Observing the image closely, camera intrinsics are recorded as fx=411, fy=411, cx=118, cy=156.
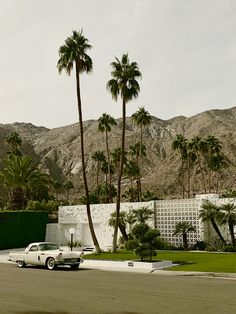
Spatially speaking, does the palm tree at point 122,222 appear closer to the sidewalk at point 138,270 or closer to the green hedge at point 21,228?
the green hedge at point 21,228

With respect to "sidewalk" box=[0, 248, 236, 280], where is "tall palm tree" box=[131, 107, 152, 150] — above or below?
above

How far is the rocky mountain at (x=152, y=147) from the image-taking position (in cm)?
12181

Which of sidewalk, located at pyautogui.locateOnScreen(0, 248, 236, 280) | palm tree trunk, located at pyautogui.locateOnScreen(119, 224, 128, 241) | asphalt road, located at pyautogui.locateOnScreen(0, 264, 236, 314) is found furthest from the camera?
palm tree trunk, located at pyautogui.locateOnScreen(119, 224, 128, 241)

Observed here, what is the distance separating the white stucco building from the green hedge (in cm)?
146

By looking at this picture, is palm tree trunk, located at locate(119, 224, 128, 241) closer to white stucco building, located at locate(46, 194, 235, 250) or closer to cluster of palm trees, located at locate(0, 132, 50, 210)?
white stucco building, located at locate(46, 194, 235, 250)

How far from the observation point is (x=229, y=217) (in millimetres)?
31453

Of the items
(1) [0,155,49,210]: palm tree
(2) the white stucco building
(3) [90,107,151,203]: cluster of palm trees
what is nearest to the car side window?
(2) the white stucco building

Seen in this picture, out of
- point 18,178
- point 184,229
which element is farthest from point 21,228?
point 184,229

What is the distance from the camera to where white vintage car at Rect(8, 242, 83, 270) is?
864 inches

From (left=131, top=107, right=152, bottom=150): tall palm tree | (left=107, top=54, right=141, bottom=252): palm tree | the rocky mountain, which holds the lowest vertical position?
(left=107, top=54, right=141, bottom=252): palm tree

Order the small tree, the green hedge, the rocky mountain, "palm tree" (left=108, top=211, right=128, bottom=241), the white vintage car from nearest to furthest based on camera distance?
the white vintage car, the small tree, "palm tree" (left=108, top=211, right=128, bottom=241), the green hedge, the rocky mountain

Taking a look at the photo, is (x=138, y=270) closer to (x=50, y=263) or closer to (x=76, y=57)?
(x=50, y=263)

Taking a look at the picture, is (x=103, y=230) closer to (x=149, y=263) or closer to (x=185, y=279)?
(x=149, y=263)

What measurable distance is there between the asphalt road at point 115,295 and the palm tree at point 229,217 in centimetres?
1456
